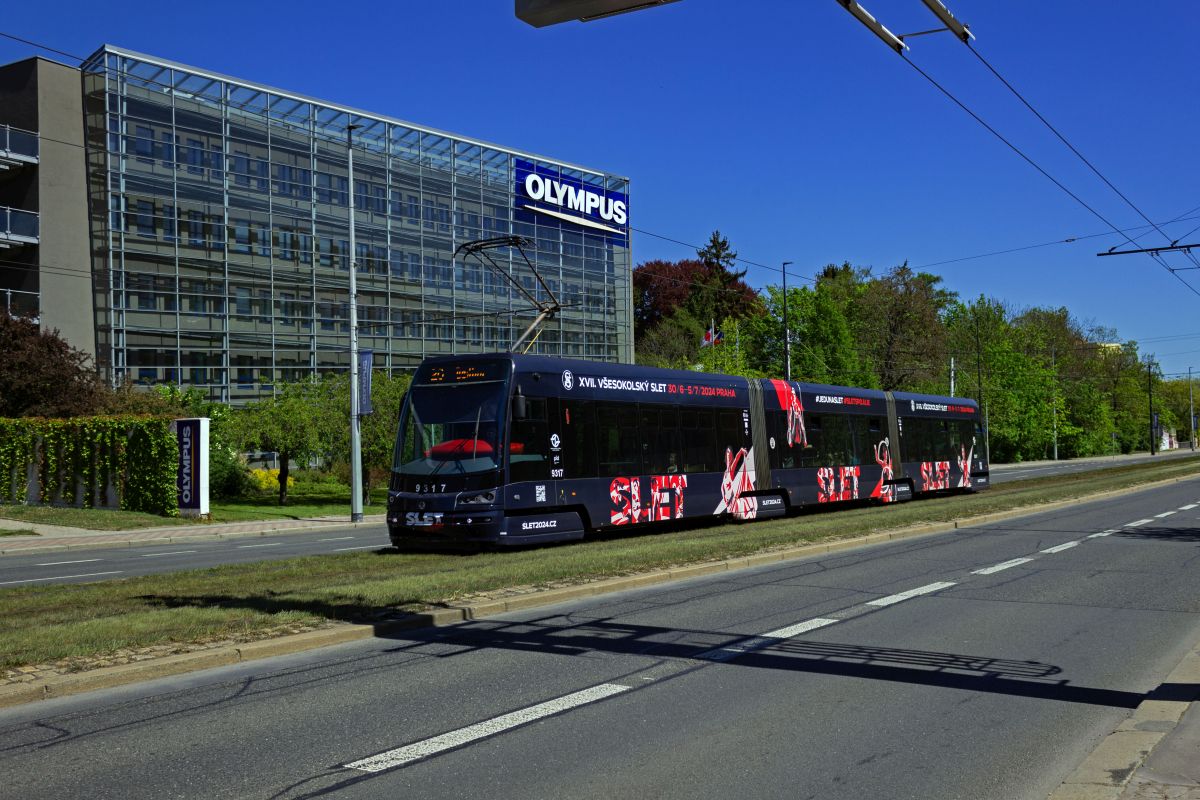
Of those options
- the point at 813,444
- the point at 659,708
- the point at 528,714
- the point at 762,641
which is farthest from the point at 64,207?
the point at 659,708

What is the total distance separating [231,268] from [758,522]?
1334 inches

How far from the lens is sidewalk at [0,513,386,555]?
2273cm

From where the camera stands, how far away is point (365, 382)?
30.0 m

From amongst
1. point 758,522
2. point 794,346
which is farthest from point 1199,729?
point 794,346

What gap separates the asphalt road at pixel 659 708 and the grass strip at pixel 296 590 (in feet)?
3.20

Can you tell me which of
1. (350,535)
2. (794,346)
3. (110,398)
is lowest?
(350,535)

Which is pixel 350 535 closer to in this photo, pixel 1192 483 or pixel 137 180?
pixel 137 180

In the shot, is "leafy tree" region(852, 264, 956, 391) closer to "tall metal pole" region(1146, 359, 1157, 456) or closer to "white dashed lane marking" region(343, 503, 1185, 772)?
"tall metal pole" region(1146, 359, 1157, 456)

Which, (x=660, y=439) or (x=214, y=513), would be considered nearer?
(x=660, y=439)

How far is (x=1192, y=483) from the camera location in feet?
133

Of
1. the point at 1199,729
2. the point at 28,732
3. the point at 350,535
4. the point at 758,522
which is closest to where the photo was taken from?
the point at 1199,729

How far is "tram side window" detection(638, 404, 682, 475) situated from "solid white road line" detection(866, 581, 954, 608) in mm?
8539

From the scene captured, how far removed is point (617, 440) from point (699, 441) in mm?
2991

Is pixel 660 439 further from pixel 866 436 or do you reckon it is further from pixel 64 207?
pixel 64 207
